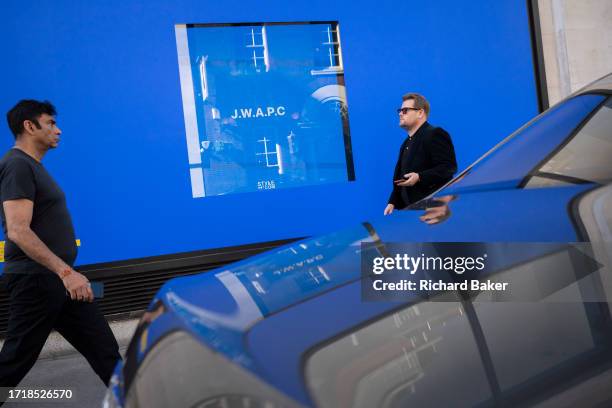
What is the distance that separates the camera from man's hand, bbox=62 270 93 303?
2.72 m

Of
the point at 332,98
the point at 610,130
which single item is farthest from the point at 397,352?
the point at 332,98

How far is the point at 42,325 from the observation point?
2.82 meters

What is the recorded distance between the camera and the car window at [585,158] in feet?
4.13

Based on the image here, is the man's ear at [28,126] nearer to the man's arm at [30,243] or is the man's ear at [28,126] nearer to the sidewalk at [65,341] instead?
the man's arm at [30,243]

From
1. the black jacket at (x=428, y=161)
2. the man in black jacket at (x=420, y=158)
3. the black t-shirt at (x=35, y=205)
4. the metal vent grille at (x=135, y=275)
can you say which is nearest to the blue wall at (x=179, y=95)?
the metal vent grille at (x=135, y=275)

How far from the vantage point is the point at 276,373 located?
0.80 metres

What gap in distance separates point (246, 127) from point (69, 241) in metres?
2.45

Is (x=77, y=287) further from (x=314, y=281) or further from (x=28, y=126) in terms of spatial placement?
(x=314, y=281)

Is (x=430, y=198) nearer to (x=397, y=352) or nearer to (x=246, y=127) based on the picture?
(x=397, y=352)
